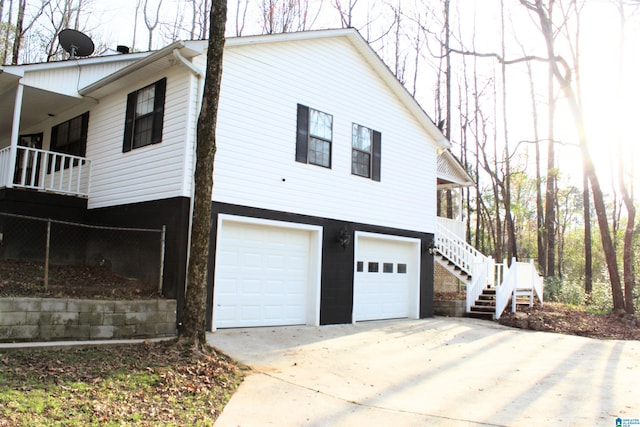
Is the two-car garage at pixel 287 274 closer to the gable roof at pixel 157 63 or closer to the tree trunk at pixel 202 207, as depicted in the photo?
the tree trunk at pixel 202 207

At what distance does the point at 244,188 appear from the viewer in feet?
31.9

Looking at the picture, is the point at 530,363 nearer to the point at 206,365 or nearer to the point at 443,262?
the point at 206,365

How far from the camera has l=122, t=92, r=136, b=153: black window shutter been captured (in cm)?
1045

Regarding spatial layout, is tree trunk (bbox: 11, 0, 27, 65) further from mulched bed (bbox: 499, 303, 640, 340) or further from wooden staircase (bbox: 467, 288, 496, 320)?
mulched bed (bbox: 499, 303, 640, 340)

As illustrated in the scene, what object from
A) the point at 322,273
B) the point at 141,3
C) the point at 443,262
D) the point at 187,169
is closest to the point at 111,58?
the point at 187,169

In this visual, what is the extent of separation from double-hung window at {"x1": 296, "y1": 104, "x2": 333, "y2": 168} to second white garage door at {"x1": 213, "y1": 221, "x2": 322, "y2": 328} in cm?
171

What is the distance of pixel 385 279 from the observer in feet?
42.7

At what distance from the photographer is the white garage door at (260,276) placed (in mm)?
9453

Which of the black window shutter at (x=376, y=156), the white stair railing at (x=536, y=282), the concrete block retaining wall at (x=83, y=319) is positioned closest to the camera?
the concrete block retaining wall at (x=83, y=319)

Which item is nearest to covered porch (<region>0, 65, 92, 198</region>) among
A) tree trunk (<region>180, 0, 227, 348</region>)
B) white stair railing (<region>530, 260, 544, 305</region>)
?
tree trunk (<region>180, 0, 227, 348</region>)

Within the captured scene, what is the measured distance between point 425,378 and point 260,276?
4294mm

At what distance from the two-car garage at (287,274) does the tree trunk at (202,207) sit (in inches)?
91.2

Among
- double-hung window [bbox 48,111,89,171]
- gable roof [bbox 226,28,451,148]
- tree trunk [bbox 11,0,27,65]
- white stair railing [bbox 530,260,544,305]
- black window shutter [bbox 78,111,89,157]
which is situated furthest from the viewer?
tree trunk [bbox 11,0,27,65]

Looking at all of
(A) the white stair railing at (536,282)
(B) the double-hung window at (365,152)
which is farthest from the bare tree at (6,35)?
(A) the white stair railing at (536,282)
